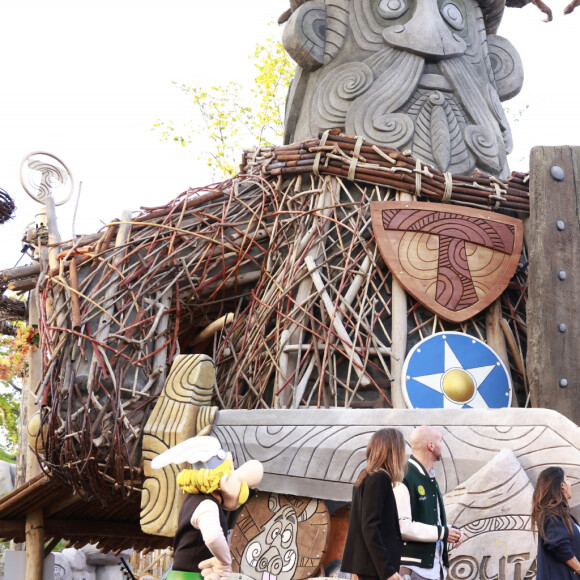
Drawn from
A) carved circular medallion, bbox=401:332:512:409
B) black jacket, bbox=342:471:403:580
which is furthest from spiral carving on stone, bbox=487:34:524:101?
black jacket, bbox=342:471:403:580

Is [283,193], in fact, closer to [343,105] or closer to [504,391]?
[343,105]

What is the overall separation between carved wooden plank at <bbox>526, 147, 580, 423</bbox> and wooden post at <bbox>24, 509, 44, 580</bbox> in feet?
16.2

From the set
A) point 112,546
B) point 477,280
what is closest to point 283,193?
point 477,280

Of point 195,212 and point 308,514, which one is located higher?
point 195,212

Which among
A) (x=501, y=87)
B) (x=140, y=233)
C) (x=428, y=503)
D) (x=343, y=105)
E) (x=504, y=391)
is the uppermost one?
(x=501, y=87)

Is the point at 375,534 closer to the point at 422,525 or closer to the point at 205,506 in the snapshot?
the point at 422,525

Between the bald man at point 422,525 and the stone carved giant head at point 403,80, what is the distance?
3.66 m

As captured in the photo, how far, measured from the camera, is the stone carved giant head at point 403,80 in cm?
727

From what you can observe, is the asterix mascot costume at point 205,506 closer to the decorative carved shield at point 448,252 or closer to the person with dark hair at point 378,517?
the person with dark hair at point 378,517

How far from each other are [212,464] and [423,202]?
118 inches

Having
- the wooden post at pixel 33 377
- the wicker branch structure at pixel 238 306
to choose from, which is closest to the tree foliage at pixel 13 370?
the wooden post at pixel 33 377

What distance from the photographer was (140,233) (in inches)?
273

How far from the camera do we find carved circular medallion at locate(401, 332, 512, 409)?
6031mm

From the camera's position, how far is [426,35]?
7.48 m
